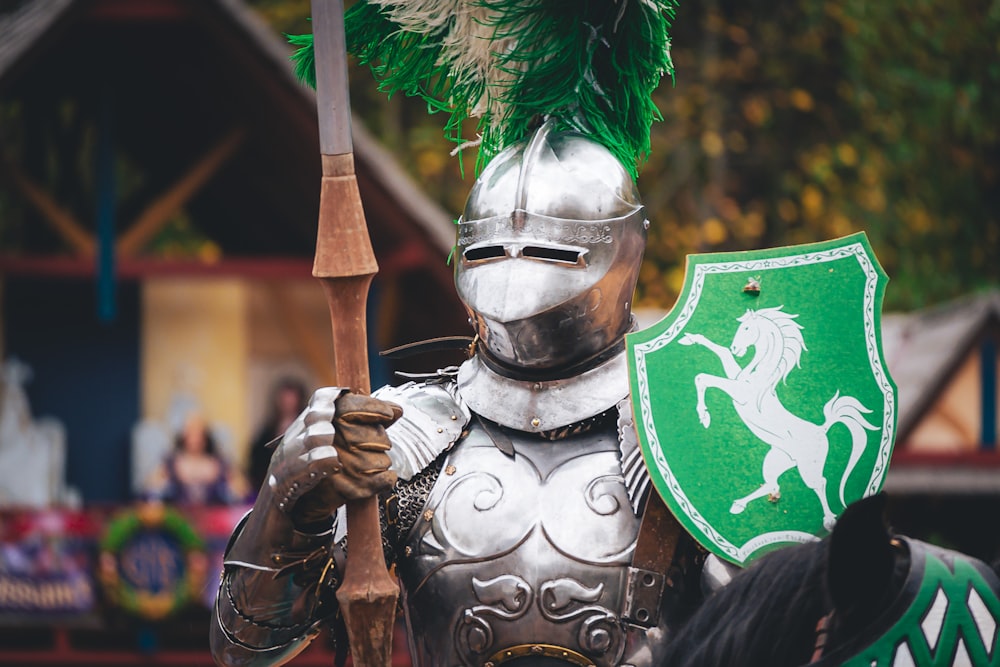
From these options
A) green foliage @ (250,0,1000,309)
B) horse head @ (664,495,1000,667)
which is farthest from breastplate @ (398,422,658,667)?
green foliage @ (250,0,1000,309)

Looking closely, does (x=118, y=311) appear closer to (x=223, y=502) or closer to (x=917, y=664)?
(x=223, y=502)

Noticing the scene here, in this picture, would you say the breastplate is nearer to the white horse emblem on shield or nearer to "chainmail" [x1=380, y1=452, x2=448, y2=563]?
"chainmail" [x1=380, y1=452, x2=448, y2=563]

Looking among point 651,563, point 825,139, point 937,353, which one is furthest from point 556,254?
point 825,139

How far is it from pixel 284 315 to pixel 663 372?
8133mm

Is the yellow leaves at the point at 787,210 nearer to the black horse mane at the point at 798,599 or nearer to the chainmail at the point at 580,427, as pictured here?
the chainmail at the point at 580,427

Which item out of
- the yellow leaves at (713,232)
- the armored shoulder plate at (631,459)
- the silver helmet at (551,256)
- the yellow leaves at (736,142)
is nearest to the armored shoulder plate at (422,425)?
the silver helmet at (551,256)

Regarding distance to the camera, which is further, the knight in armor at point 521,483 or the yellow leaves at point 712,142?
the yellow leaves at point 712,142

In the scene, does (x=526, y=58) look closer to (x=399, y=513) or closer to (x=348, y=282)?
(x=348, y=282)

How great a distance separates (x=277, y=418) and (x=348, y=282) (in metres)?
8.08

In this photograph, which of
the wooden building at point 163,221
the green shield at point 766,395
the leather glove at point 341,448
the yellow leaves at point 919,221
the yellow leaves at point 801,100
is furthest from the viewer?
the yellow leaves at point 919,221

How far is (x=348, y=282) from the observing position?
335 centimetres

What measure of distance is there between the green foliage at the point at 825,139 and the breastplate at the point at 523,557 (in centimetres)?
1138

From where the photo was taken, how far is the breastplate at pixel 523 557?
3686 mm

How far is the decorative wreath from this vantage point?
1004cm
